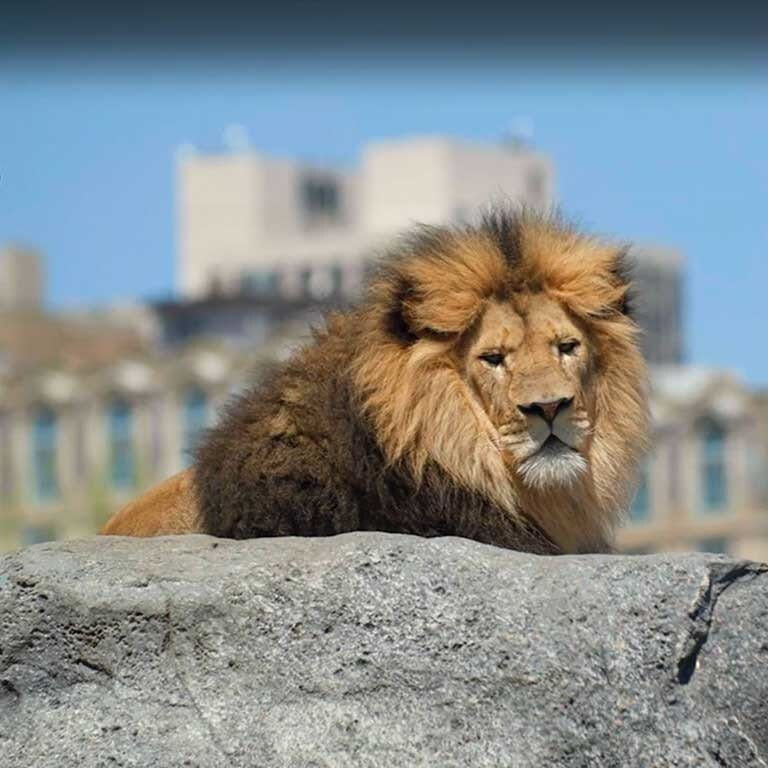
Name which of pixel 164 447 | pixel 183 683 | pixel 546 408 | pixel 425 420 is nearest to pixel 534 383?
pixel 546 408

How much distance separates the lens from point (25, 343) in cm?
6825

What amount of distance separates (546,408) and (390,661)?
1188 mm

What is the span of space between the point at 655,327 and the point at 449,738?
3290 inches

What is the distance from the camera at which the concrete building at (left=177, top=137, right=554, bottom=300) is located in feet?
303

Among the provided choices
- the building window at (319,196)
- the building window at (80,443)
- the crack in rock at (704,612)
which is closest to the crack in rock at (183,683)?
the crack in rock at (704,612)

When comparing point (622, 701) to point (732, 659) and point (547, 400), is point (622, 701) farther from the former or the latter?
point (547, 400)

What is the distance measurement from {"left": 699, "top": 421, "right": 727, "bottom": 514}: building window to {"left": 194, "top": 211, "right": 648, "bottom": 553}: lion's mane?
39.6 meters

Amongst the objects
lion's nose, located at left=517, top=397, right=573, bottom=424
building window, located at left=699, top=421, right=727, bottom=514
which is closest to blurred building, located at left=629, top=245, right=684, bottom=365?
building window, located at left=699, top=421, right=727, bottom=514

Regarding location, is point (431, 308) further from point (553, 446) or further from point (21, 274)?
point (21, 274)

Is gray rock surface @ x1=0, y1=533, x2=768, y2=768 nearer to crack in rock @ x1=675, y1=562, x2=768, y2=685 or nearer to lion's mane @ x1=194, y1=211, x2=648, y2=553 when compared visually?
crack in rock @ x1=675, y1=562, x2=768, y2=685

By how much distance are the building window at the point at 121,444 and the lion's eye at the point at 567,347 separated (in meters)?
37.8

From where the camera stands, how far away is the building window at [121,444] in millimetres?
44594

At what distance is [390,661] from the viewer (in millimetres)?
5812

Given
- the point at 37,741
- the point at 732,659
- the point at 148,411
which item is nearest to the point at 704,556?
the point at 732,659
